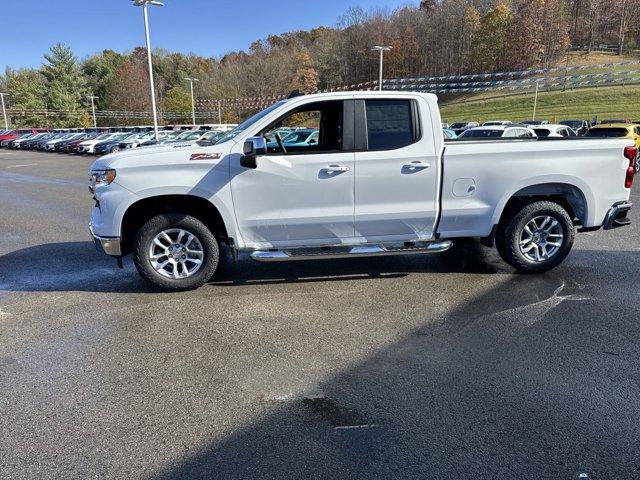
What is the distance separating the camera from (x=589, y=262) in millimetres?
6098

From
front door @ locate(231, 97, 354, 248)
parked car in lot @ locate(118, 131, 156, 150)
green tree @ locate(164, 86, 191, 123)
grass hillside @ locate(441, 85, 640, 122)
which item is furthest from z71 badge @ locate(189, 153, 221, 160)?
green tree @ locate(164, 86, 191, 123)

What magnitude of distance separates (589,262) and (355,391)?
14.3 feet

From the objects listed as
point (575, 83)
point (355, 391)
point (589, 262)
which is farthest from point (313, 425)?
point (575, 83)

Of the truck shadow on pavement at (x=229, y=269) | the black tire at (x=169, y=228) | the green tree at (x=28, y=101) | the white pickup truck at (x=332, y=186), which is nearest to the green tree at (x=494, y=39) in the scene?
the green tree at (x=28, y=101)

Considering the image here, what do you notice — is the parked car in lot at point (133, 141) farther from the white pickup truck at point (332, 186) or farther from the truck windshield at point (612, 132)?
the white pickup truck at point (332, 186)

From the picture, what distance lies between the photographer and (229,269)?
238 inches

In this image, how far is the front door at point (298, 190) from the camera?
4949mm

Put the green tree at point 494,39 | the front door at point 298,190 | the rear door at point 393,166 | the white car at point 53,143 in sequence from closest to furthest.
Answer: the front door at point 298,190, the rear door at point 393,166, the white car at point 53,143, the green tree at point 494,39

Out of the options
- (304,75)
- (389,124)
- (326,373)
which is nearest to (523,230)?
(389,124)

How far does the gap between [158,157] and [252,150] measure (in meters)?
0.98

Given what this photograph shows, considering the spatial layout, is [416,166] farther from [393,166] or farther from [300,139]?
[300,139]

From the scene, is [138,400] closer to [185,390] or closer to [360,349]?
[185,390]

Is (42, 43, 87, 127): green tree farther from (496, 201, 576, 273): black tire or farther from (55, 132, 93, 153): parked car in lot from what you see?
(496, 201, 576, 273): black tire

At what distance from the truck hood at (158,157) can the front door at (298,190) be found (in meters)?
0.21
